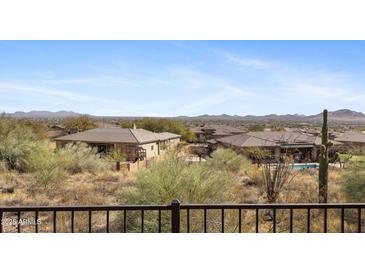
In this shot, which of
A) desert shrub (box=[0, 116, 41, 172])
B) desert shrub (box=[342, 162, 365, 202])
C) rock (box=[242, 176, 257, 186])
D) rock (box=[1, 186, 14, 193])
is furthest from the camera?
desert shrub (box=[0, 116, 41, 172])

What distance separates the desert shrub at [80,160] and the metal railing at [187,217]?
18.1ft

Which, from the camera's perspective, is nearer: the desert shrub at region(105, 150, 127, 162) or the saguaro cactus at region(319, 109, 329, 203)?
the saguaro cactus at region(319, 109, 329, 203)

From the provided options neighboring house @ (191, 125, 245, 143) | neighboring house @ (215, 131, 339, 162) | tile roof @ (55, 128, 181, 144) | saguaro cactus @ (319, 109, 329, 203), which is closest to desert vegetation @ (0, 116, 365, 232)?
saguaro cactus @ (319, 109, 329, 203)

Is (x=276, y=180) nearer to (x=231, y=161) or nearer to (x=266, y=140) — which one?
(x=231, y=161)

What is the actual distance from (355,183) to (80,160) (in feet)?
34.1

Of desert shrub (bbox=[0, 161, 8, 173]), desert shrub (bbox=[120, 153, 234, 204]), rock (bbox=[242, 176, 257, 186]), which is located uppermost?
desert shrub (bbox=[120, 153, 234, 204])

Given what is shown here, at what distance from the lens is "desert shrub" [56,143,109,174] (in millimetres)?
13423

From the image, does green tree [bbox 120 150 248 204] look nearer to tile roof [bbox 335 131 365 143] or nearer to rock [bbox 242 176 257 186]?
rock [bbox 242 176 257 186]

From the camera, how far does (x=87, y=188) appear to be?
1125 cm

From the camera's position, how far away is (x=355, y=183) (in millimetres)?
8570

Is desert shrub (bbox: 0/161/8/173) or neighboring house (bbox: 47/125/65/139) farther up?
neighboring house (bbox: 47/125/65/139)

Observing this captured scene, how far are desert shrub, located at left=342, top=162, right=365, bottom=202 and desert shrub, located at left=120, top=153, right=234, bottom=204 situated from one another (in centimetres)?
315
